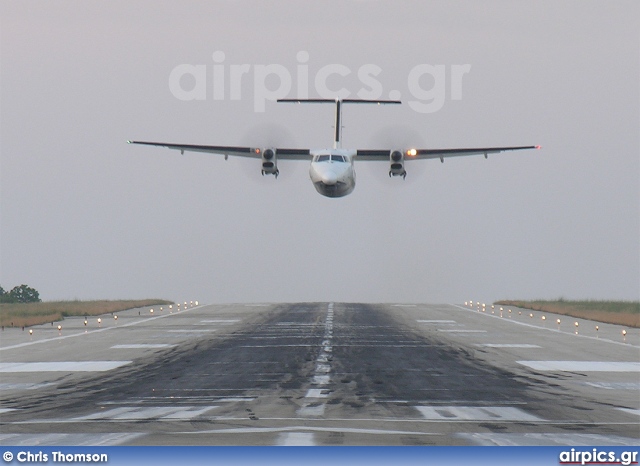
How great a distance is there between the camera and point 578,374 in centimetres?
2430

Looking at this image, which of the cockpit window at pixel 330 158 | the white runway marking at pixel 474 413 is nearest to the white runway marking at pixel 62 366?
the white runway marking at pixel 474 413

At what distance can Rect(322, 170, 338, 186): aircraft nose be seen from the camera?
151 ft

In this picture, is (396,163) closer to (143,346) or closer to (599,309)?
(599,309)

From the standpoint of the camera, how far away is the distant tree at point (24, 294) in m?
87.9

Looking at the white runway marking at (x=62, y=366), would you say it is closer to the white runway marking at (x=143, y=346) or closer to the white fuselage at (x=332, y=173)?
the white runway marking at (x=143, y=346)

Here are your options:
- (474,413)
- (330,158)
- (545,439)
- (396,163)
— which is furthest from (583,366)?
(396,163)

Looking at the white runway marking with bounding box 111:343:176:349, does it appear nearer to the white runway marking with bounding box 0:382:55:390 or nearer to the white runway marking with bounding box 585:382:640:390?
the white runway marking with bounding box 0:382:55:390

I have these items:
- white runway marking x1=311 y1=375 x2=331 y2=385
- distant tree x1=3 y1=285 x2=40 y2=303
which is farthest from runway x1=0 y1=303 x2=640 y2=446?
distant tree x1=3 y1=285 x2=40 y2=303

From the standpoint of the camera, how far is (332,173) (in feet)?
151

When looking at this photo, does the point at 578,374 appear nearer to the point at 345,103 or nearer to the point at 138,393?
the point at 138,393

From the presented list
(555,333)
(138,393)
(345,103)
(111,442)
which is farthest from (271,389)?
(345,103)

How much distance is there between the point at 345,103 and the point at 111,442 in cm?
4939

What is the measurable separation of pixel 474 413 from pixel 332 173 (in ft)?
97.6

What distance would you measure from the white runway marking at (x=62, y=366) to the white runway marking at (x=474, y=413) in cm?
1126
